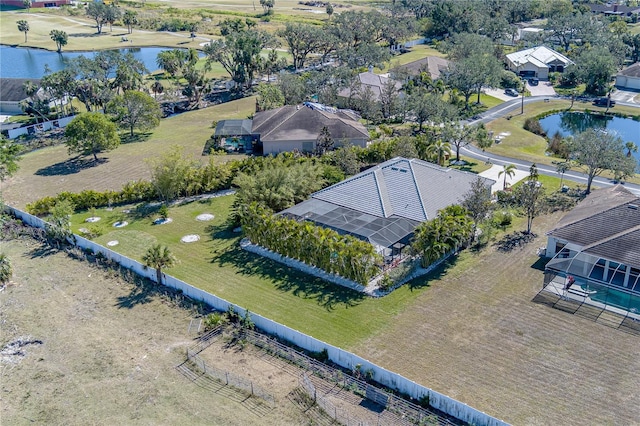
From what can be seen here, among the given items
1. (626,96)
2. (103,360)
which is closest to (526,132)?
(626,96)

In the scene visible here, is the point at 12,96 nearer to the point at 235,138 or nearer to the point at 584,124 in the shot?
the point at 235,138

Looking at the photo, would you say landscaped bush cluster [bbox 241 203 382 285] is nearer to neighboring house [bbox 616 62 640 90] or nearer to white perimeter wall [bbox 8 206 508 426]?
white perimeter wall [bbox 8 206 508 426]

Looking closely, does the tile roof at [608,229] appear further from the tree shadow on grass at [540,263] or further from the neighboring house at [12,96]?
the neighboring house at [12,96]

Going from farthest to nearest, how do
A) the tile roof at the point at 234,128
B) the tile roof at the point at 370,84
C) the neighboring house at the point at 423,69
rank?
the neighboring house at the point at 423,69
the tile roof at the point at 370,84
the tile roof at the point at 234,128

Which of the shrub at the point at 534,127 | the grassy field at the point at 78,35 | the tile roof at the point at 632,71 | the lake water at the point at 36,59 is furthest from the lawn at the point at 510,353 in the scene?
the grassy field at the point at 78,35

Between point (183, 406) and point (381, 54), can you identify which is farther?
point (381, 54)

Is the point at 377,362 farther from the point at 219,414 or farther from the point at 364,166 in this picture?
the point at 364,166

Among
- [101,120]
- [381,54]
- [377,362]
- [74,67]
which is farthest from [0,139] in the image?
[381,54]
